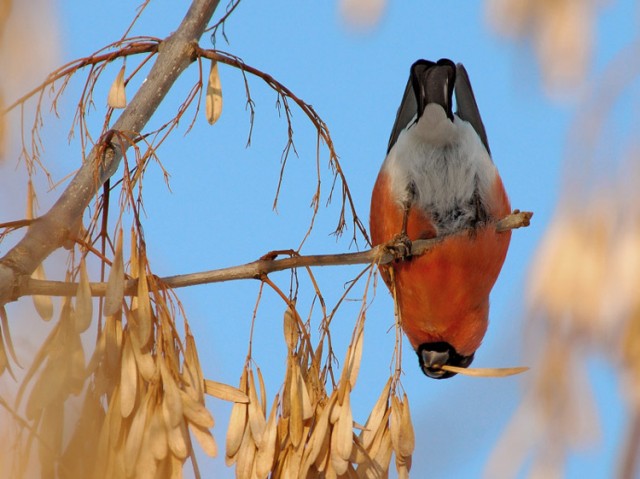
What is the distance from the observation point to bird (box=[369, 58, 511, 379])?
6.39 feet

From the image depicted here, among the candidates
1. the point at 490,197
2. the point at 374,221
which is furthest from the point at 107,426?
the point at 490,197

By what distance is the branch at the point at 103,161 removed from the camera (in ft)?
3.45

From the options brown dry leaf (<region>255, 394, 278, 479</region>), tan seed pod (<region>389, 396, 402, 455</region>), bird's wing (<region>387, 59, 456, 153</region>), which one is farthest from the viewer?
Result: bird's wing (<region>387, 59, 456, 153</region>)

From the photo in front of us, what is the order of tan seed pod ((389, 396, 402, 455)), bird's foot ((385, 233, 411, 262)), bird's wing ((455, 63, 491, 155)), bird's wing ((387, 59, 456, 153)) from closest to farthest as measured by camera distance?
tan seed pod ((389, 396, 402, 455)) < bird's foot ((385, 233, 411, 262)) < bird's wing ((387, 59, 456, 153)) < bird's wing ((455, 63, 491, 155))

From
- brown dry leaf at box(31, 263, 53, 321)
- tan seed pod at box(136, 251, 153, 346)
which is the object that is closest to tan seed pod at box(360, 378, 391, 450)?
tan seed pod at box(136, 251, 153, 346)

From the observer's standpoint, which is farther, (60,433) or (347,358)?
(347,358)

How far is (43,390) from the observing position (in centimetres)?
96

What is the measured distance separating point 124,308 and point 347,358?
328mm

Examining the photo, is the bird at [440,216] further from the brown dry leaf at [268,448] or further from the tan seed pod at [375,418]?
the brown dry leaf at [268,448]

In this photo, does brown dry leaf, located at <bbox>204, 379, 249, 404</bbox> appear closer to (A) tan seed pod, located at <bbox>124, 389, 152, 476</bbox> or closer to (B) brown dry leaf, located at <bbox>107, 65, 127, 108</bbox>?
(A) tan seed pod, located at <bbox>124, 389, 152, 476</bbox>

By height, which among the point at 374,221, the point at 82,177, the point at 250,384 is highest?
the point at 374,221

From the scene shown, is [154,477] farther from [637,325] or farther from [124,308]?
[637,325]

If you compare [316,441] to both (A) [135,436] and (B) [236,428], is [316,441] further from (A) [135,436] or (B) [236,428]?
(A) [135,436]

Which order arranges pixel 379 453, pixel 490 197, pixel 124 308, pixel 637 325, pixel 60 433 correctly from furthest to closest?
pixel 490 197, pixel 379 453, pixel 124 308, pixel 60 433, pixel 637 325
